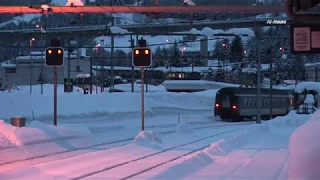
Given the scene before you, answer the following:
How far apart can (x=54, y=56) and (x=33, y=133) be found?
3.97 m

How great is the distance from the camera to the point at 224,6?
105 feet

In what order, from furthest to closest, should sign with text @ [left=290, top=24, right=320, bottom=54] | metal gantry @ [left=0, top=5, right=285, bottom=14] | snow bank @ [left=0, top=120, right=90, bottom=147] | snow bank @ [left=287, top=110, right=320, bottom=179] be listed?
metal gantry @ [left=0, top=5, right=285, bottom=14], snow bank @ [left=0, top=120, right=90, bottom=147], snow bank @ [left=287, top=110, right=320, bottom=179], sign with text @ [left=290, top=24, right=320, bottom=54]

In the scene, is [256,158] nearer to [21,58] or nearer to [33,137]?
[33,137]

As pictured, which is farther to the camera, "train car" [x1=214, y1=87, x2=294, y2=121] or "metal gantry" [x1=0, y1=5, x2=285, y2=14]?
"train car" [x1=214, y1=87, x2=294, y2=121]

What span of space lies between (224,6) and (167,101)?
3489cm

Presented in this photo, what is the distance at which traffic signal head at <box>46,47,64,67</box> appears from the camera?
25359 millimetres

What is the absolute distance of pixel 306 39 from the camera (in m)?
8.88

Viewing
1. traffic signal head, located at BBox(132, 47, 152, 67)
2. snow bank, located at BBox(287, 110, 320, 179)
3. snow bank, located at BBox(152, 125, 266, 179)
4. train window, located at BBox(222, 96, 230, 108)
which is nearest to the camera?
snow bank, located at BBox(287, 110, 320, 179)

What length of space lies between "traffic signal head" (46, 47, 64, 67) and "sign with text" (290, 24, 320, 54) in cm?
1751

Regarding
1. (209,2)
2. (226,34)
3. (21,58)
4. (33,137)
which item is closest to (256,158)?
(33,137)

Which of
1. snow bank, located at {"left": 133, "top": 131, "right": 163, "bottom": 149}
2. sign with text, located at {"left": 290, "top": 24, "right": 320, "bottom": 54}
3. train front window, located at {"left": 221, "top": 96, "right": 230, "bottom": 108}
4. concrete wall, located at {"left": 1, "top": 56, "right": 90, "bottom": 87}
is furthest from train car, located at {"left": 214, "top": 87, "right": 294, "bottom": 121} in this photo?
concrete wall, located at {"left": 1, "top": 56, "right": 90, "bottom": 87}

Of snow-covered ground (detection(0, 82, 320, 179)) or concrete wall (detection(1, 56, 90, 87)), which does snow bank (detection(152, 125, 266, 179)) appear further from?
concrete wall (detection(1, 56, 90, 87))

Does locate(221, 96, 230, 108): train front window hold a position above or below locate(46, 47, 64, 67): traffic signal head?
below

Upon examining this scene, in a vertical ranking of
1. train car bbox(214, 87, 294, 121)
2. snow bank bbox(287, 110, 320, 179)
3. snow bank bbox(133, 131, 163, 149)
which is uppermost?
snow bank bbox(287, 110, 320, 179)
